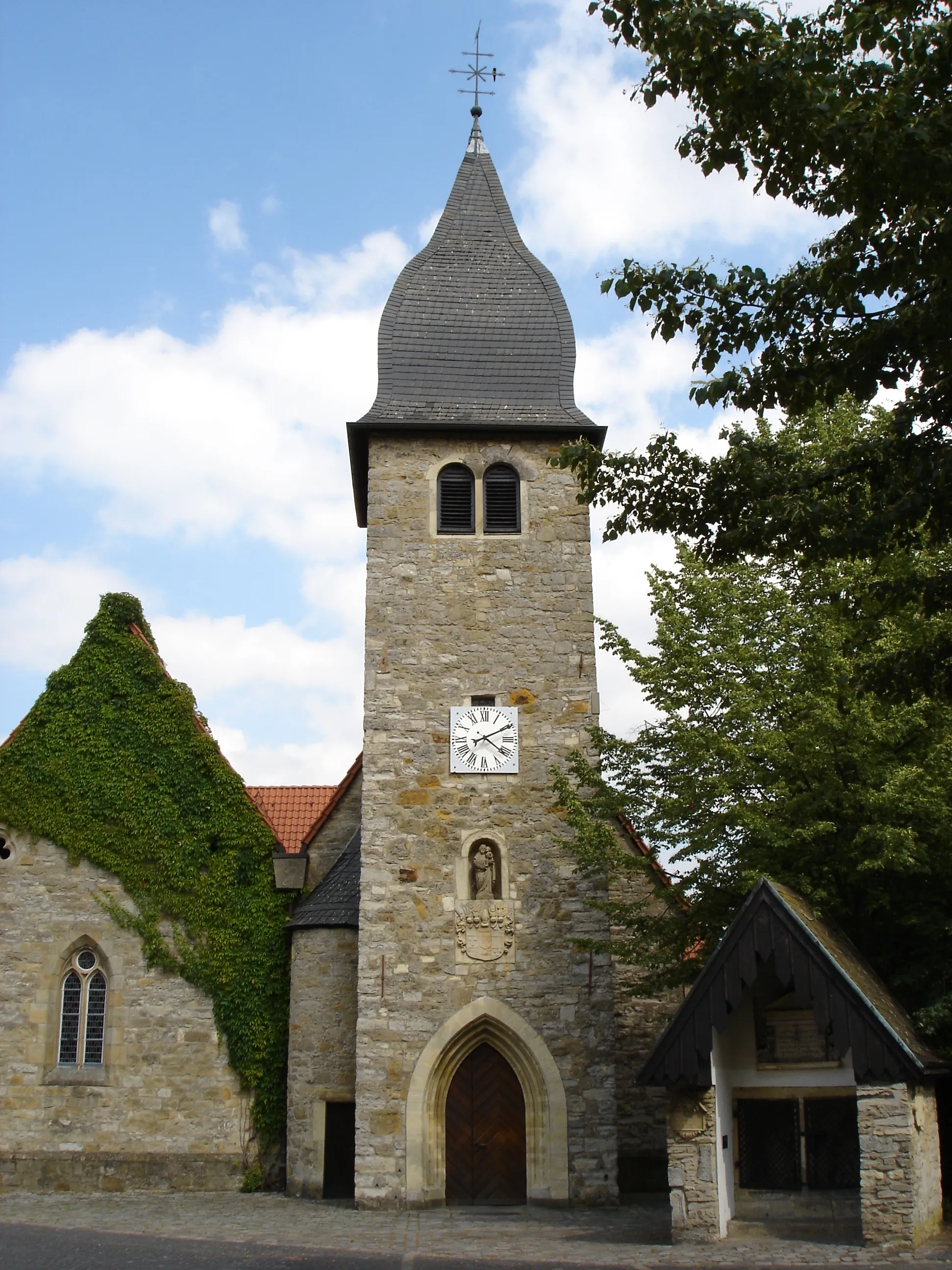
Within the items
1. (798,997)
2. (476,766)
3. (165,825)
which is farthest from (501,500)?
(798,997)

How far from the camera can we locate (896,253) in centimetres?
742

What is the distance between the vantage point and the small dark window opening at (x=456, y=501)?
17859 mm

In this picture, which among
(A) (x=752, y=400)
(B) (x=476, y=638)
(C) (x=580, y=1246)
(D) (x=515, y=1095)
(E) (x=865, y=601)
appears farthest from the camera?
(B) (x=476, y=638)

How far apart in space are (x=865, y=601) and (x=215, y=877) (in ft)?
31.5

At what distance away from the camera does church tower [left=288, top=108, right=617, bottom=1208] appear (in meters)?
15.5

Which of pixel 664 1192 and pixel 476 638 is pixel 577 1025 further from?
pixel 476 638

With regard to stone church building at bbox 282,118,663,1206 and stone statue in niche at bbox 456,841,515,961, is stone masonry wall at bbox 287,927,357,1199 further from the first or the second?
stone statue in niche at bbox 456,841,515,961

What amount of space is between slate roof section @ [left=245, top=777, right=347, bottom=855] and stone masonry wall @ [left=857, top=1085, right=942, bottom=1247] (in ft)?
37.0

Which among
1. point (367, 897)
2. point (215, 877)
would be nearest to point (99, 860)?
point (215, 877)

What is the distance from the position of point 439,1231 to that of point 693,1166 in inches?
123

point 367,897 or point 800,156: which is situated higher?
point 800,156

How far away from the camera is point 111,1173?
54.7ft

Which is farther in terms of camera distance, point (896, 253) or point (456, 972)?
point (456, 972)

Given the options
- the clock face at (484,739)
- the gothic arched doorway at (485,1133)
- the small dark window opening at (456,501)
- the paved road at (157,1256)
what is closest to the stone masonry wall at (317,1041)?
the gothic arched doorway at (485,1133)
